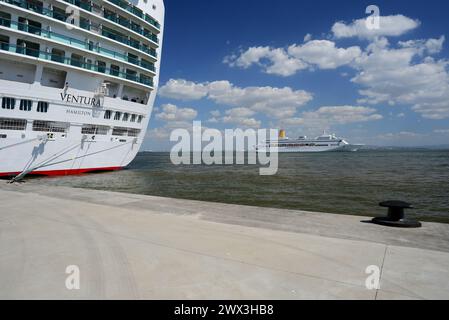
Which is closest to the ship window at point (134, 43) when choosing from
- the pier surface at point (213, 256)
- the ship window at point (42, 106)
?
the ship window at point (42, 106)

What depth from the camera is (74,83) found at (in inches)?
1054

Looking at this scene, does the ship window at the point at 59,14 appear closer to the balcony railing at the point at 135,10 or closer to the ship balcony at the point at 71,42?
the ship balcony at the point at 71,42

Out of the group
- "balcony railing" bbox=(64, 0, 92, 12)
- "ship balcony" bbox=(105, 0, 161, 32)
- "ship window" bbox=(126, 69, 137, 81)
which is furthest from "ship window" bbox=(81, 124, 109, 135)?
"ship balcony" bbox=(105, 0, 161, 32)

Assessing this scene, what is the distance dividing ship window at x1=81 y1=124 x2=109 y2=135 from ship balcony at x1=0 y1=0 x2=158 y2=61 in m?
8.83

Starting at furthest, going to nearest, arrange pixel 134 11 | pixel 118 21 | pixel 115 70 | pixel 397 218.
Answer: pixel 134 11 < pixel 118 21 < pixel 115 70 < pixel 397 218

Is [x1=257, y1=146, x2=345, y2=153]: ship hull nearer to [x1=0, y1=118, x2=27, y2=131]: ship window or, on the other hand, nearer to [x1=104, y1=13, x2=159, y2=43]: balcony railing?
[x1=104, y1=13, x2=159, y2=43]: balcony railing

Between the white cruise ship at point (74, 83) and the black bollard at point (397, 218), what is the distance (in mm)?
22820

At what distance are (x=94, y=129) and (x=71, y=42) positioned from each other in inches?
317

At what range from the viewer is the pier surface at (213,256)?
3807mm

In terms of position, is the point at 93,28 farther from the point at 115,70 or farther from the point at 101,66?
the point at 115,70

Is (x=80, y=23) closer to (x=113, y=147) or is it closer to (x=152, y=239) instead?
(x=113, y=147)

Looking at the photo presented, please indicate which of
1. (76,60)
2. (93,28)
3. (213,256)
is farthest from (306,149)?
(213,256)

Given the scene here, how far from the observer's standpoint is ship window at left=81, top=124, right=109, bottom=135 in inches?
1085
